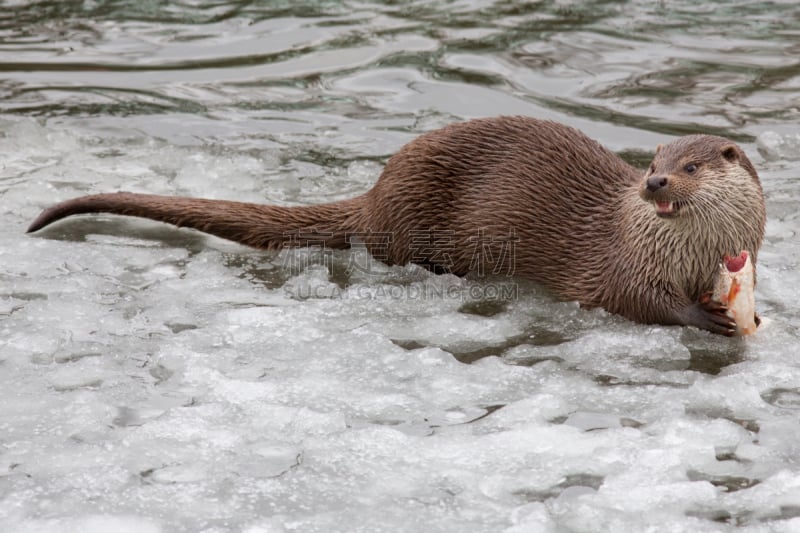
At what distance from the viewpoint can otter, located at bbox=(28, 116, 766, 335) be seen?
3.20 meters

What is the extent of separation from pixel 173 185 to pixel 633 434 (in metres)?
2.24

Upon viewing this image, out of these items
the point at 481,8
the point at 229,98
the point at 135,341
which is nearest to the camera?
the point at 135,341

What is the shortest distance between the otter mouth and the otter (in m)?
0.05

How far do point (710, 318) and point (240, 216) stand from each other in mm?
1459

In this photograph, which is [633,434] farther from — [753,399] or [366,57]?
[366,57]

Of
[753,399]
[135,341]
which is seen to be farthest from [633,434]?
[135,341]

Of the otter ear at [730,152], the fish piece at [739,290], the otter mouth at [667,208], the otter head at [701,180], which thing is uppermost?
the otter ear at [730,152]

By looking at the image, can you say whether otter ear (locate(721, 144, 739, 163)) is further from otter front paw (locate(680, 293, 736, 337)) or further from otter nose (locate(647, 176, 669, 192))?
otter front paw (locate(680, 293, 736, 337))

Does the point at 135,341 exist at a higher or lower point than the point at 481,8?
lower

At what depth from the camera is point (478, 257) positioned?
3641mm

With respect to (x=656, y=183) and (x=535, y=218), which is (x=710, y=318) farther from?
(x=535, y=218)

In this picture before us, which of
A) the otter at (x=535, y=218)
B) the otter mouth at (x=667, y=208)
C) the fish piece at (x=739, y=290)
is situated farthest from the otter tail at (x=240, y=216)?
the fish piece at (x=739, y=290)

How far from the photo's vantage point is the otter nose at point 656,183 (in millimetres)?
3045

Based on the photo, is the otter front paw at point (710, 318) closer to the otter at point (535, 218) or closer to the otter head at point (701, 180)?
the otter at point (535, 218)
